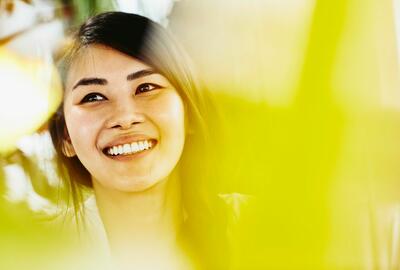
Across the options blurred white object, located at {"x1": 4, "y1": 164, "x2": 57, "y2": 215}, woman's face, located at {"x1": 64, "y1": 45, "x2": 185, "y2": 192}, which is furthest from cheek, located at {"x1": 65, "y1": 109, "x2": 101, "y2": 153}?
blurred white object, located at {"x1": 4, "y1": 164, "x2": 57, "y2": 215}

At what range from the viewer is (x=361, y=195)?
1.05 meters

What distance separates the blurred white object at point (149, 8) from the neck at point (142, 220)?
12.0 inches

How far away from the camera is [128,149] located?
952 mm

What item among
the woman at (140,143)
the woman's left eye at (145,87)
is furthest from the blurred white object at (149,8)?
the woman's left eye at (145,87)

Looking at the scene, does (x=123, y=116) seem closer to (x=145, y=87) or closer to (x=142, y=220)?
(x=145, y=87)

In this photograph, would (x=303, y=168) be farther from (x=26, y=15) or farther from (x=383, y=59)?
(x=26, y=15)

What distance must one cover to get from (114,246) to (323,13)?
2.06 feet

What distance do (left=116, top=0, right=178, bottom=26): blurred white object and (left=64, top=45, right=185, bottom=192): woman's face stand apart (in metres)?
0.09

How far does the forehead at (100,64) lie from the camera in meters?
0.93

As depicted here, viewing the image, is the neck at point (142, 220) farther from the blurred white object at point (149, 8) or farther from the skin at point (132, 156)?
the blurred white object at point (149, 8)

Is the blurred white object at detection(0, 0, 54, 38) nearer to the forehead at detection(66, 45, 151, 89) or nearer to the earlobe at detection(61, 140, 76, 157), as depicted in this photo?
the forehead at detection(66, 45, 151, 89)

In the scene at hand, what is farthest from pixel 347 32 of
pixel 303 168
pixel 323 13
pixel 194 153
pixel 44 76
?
pixel 44 76

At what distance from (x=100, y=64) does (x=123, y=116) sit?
10cm

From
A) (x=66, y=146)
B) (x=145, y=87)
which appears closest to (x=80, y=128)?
(x=66, y=146)
